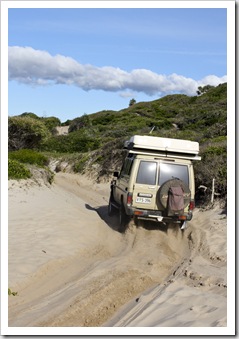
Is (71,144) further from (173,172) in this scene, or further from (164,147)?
(173,172)

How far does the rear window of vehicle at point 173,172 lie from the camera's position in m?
12.2

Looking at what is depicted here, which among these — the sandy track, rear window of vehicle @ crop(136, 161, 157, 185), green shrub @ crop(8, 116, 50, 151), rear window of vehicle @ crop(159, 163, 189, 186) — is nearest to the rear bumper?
the sandy track

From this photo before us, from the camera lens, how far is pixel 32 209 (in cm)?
1352

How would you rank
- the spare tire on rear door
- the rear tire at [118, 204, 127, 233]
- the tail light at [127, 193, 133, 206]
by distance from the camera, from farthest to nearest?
the rear tire at [118, 204, 127, 233]
the tail light at [127, 193, 133, 206]
the spare tire on rear door

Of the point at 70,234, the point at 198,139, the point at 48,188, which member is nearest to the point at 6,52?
the point at 70,234

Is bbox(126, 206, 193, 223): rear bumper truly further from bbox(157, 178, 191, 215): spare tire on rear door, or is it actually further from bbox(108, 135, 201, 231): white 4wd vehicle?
bbox(157, 178, 191, 215): spare tire on rear door

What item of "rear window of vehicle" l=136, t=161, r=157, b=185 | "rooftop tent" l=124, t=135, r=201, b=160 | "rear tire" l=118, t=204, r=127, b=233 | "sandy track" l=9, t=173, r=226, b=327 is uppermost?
"rooftop tent" l=124, t=135, r=201, b=160

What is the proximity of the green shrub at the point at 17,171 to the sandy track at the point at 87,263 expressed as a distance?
1870 millimetres

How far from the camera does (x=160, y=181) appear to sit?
1211cm

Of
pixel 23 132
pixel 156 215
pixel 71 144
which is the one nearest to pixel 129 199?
pixel 156 215

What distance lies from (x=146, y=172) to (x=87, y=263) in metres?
3.30

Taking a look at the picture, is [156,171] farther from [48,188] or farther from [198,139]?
[198,139]

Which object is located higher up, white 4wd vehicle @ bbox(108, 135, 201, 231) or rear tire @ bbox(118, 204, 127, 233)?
white 4wd vehicle @ bbox(108, 135, 201, 231)

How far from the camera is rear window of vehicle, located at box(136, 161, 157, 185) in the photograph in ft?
39.9
